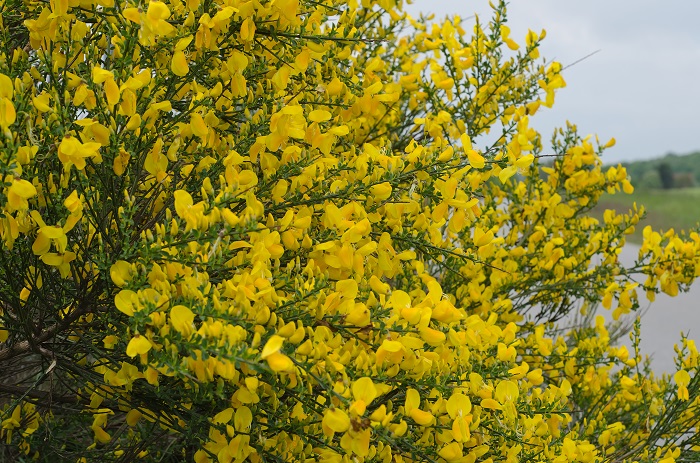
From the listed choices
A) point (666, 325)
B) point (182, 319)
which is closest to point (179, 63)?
point (182, 319)

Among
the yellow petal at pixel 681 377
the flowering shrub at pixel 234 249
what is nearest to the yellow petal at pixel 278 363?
the flowering shrub at pixel 234 249

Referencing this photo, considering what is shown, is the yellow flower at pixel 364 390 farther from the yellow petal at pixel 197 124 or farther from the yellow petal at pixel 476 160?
the yellow petal at pixel 197 124

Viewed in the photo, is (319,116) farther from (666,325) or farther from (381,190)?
(666,325)

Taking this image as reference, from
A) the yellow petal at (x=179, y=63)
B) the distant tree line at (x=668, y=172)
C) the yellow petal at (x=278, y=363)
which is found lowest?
the distant tree line at (x=668, y=172)

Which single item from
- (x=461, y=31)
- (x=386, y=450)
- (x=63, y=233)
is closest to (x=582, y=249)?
(x=461, y=31)

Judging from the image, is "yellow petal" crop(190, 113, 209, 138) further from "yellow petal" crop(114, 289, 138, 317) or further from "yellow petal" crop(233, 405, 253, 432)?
"yellow petal" crop(233, 405, 253, 432)

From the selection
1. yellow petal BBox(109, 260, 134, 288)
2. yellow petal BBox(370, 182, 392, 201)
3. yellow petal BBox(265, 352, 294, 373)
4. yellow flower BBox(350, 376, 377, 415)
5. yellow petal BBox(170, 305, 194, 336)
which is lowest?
yellow flower BBox(350, 376, 377, 415)

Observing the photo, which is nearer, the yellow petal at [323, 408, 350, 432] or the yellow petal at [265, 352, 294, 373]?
the yellow petal at [265, 352, 294, 373]

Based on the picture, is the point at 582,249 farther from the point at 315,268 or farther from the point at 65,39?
the point at 65,39

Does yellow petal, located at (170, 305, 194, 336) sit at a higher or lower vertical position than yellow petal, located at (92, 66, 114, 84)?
lower

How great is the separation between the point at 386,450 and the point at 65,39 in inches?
44.7

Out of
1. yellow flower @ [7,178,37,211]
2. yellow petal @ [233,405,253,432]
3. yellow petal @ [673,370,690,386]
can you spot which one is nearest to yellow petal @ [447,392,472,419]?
yellow petal @ [233,405,253,432]

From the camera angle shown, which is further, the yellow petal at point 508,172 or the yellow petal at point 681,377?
the yellow petal at point 681,377

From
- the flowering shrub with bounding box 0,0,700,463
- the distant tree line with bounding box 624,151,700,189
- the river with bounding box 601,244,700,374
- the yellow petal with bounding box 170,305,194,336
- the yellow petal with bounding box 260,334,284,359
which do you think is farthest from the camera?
the distant tree line with bounding box 624,151,700,189
